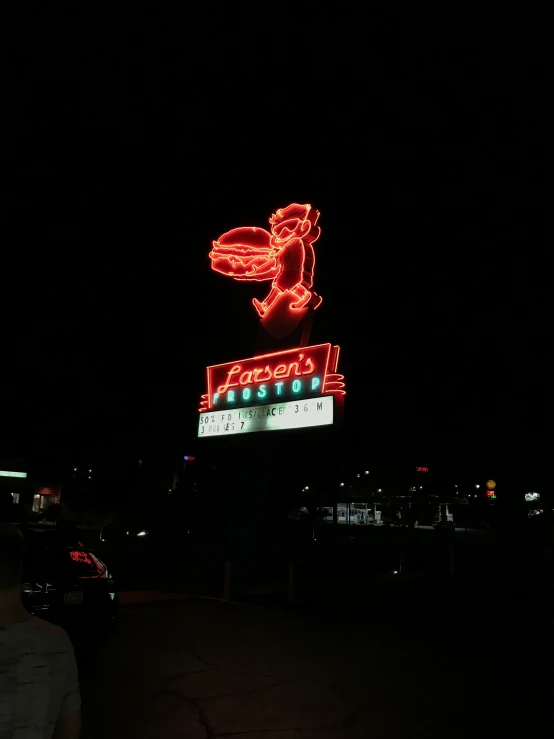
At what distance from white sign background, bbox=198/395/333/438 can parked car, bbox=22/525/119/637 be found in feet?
27.9

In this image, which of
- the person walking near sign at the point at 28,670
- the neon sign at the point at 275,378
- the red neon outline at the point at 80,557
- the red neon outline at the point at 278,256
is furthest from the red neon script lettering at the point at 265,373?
the person walking near sign at the point at 28,670

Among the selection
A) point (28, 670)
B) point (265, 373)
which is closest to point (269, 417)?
point (265, 373)

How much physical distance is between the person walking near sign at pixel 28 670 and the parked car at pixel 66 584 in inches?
223

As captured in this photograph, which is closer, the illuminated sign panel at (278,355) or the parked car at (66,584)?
the parked car at (66,584)

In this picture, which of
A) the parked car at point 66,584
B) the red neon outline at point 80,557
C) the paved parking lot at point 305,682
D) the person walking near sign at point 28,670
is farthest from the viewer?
the red neon outline at point 80,557

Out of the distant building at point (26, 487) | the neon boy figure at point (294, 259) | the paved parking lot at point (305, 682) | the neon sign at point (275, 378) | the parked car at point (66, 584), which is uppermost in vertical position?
the neon boy figure at point (294, 259)

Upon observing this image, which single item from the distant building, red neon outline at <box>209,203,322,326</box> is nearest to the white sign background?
red neon outline at <box>209,203,322,326</box>

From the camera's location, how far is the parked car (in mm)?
7590

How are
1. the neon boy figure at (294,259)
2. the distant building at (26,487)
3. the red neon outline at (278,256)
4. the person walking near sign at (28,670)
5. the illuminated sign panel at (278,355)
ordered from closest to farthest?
1. the person walking near sign at (28,670)
2. the illuminated sign panel at (278,355)
3. the neon boy figure at (294,259)
4. the red neon outline at (278,256)
5. the distant building at (26,487)

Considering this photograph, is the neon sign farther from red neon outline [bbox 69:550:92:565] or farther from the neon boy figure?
red neon outline [bbox 69:550:92:565]

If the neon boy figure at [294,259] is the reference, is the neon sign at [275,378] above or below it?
below

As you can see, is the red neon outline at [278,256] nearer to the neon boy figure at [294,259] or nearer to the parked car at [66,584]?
the neon boy figure at [294,259]

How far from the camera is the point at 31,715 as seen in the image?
220cm

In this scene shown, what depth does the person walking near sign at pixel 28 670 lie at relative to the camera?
2.19 m
